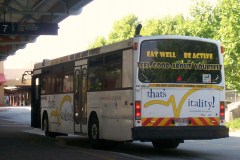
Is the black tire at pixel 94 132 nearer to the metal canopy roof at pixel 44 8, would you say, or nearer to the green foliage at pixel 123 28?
the metal canopy roof at pixel 44 8

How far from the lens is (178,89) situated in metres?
13.6

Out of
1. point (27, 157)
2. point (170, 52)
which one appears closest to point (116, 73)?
point (170, 52)

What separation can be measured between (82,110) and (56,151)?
2.67m

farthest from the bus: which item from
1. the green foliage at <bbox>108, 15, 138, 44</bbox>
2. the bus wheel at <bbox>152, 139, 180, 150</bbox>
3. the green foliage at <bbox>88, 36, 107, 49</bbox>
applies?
the green foliage at <bbox>88, 36, 107, 49</bbox>

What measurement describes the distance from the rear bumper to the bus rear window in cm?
119

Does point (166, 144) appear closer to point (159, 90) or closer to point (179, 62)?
point (159, 90)

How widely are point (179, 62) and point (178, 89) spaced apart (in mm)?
Answer: 700

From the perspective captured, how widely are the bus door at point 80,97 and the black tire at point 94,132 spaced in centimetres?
43

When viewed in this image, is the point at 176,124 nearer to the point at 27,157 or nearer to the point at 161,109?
the point at 161,109

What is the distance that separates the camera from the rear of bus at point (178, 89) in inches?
522

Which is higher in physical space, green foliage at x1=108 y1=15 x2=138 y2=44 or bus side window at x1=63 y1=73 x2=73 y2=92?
green foliage at x1=108 y1=15 x2=138 y2=44

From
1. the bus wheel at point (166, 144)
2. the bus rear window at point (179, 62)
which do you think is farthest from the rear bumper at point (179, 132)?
the bus wheel at point (166, 144)

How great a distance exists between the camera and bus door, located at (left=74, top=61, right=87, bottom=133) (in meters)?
16.4

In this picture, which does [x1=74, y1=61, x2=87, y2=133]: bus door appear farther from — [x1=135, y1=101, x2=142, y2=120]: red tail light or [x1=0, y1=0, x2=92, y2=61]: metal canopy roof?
[x1=0, y1=0, x2=92, y2=61]: metal canopy roof
